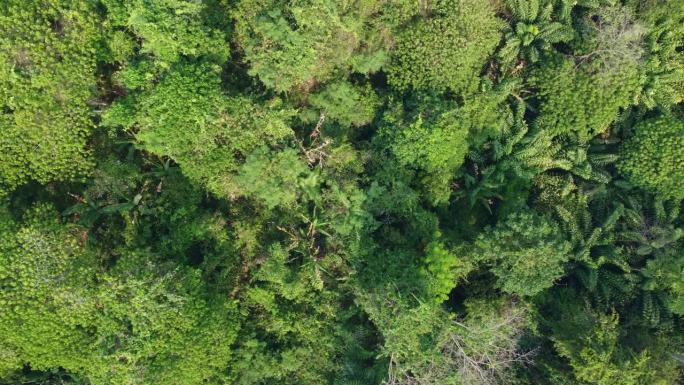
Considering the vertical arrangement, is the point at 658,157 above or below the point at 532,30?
below

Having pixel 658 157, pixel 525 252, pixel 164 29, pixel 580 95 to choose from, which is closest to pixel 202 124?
pixel 164 29

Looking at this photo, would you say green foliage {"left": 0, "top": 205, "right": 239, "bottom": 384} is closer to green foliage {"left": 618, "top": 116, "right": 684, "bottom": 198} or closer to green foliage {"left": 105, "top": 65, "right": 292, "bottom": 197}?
green foliage {"left": 105, "top": 65, "right": 292, "bottom": 197}

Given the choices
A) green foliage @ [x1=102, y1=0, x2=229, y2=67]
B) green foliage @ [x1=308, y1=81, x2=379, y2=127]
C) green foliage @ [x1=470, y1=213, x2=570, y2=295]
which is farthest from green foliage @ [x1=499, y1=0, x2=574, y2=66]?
green foliage @ [x1=102, y1=0, x2=229, y2=67]

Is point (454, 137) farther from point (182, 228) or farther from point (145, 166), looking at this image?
point (145, 166)

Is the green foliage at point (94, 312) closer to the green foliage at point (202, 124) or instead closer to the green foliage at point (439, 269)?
the green foliage at point (202, 124)

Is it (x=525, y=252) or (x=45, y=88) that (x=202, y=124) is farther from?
(x=525, y=252)

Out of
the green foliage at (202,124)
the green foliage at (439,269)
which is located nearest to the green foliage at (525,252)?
the green foliage at (439,269)

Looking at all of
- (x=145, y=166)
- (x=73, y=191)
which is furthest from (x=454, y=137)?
(x=73, y=191)
